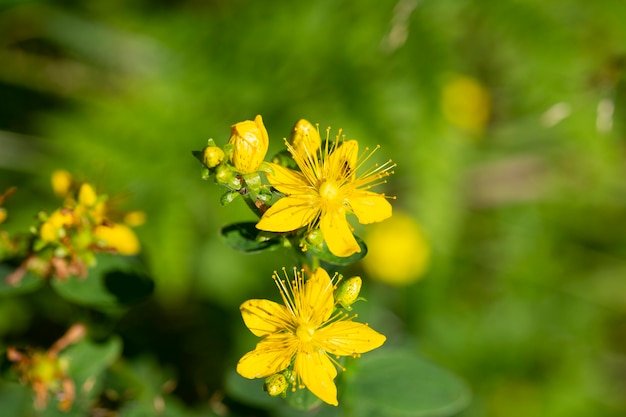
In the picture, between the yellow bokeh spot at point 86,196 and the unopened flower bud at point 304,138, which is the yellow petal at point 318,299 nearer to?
the unopened flower bud at point 304,138

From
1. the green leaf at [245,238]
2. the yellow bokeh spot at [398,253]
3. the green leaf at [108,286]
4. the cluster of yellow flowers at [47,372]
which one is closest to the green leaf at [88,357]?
the cluster of yellow flowers at [47,372]

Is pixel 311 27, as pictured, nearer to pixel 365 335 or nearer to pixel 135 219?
pixel 135 219

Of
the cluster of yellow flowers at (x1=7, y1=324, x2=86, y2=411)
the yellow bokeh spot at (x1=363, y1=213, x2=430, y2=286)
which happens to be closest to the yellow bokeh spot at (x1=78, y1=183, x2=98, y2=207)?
the cluster of yellow flowers at (x1=7, y1=324, x2=86, y2=411)

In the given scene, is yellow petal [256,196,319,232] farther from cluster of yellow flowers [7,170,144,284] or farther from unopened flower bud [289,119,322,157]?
cluster of yellow flowers [7,170,144,284]

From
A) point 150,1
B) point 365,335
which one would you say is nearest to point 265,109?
point 150,1

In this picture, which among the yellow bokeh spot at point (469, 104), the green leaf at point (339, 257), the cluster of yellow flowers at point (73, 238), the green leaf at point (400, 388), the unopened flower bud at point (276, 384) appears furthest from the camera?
the yellow bokeh spot at point (469, 104)

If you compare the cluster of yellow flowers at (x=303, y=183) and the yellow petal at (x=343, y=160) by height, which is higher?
the yellow petal at (x=343, y=160)
